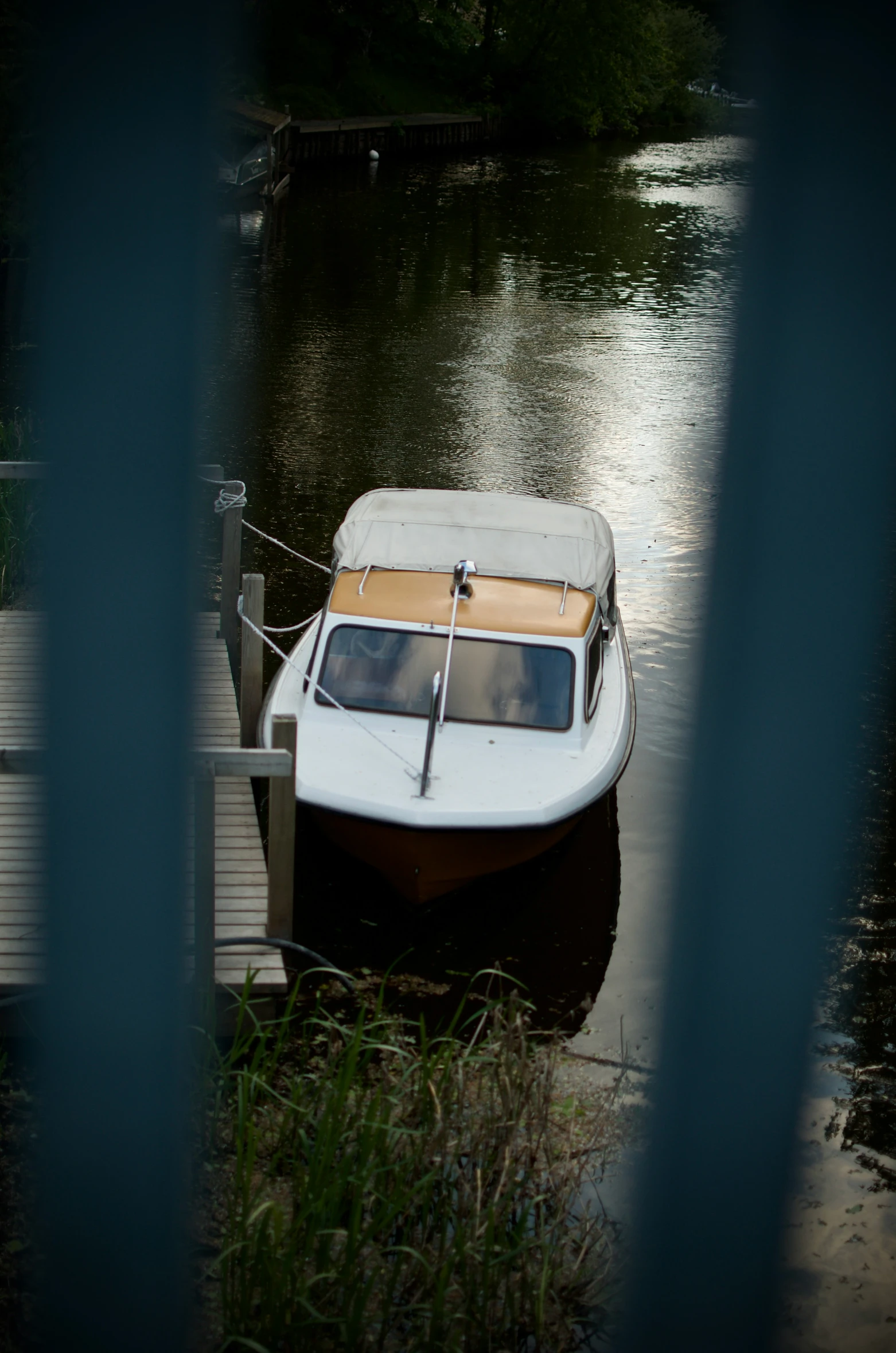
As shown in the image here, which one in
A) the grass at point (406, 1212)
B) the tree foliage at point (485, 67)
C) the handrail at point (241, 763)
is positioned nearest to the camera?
the grass at point (406, 1212)

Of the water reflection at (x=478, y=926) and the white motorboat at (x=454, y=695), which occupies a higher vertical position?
the white motorboat at (x=454, y=695)

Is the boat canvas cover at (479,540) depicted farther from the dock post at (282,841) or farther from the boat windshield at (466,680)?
the dock post at (282,841)

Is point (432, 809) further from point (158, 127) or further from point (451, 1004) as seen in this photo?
point (158, 127)

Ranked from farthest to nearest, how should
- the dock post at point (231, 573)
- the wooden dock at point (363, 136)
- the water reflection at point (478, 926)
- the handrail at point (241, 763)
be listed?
the wooden dock at point (363, 136) → the dock post at point (231, 573) → the water reflection at point (478, 926) → the handrail at point (241, 763)

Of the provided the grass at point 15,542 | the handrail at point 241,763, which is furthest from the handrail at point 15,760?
the grass at point 15,542

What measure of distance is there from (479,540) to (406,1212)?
5031 millimetres

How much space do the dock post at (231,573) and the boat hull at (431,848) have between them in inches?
80.5

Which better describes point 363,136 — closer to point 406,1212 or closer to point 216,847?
point 216,847

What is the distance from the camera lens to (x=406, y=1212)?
3953mm

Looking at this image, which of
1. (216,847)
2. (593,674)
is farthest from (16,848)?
(593,674)

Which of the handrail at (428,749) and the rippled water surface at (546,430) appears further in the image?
the handrail at (428,749)

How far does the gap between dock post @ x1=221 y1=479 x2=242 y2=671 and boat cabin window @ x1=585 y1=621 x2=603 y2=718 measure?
7.82ft

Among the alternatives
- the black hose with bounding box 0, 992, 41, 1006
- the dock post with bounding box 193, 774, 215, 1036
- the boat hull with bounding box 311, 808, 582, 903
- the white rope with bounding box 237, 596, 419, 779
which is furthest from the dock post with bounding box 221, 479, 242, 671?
the black hose with bounding box 0, 992, 41, 1006

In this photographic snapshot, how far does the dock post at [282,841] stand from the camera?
5383 mm
